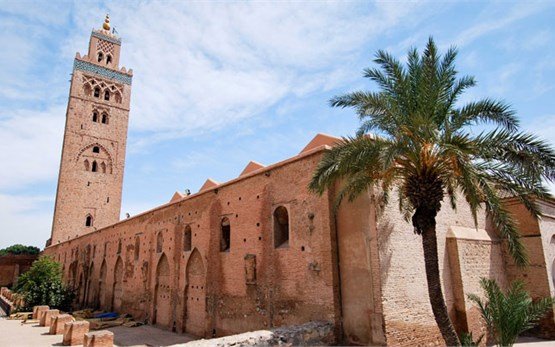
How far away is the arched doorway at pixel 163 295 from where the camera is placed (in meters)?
16.7

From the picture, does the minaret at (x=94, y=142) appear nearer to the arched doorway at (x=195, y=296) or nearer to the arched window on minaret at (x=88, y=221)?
the arched window on minaret at (x=88, y=221)

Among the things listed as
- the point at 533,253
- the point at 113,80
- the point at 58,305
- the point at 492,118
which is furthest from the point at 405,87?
the point at 113,80

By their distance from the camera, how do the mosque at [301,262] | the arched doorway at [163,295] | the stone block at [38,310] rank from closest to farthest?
the mosque at [301,262] → the arched doorway at [163,295] → the stone block at [38,310]

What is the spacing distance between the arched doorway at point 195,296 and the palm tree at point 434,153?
26.3 feet

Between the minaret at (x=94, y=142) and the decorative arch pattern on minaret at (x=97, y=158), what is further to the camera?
the decorative arch pattern on minaret at (x=97, y=158)

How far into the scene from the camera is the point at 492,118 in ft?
26.4

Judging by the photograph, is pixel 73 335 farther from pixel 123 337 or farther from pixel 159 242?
pixel 159 242

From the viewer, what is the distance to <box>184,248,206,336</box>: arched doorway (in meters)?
14.4

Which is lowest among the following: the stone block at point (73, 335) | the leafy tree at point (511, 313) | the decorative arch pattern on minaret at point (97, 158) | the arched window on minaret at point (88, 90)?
the stone block at point (73, 335)

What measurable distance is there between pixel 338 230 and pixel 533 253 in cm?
817

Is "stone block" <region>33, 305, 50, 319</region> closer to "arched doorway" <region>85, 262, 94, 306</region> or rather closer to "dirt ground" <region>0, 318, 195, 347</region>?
"dirt ground" <region>0, 318, 195, 347</region>

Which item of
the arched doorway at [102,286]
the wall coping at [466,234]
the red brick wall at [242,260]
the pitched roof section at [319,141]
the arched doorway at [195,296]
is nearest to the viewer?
the red brick wall at [242,260]

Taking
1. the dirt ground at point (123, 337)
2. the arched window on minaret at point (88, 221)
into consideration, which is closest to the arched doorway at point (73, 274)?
the arched window on minaret at point (88, 221)

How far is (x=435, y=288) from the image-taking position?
7.86 metres
